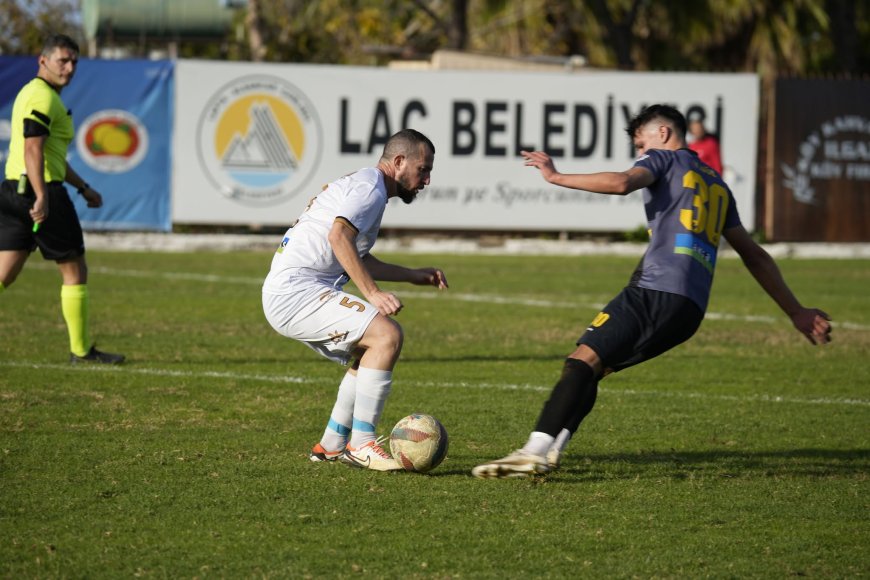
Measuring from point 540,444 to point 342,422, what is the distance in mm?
1178

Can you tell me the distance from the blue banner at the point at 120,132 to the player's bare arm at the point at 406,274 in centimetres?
1411

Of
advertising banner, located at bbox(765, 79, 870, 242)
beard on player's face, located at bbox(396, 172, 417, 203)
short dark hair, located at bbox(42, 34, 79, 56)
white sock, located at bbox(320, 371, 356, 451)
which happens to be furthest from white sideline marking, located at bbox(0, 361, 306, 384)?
advertising banner, located at bbox(765, 79, 870, 242)

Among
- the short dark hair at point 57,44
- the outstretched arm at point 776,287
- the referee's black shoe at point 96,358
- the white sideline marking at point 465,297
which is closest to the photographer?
the outstretched arm at point 776,287

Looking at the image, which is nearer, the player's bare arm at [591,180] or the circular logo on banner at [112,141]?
the player's bare arm at [591,180]

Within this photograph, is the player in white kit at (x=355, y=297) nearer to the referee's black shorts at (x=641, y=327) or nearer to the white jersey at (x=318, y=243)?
the white jersey at (x=318, y=243)

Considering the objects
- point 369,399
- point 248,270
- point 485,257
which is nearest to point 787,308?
point 369,399

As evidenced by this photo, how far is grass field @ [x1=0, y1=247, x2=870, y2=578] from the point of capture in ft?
16.6

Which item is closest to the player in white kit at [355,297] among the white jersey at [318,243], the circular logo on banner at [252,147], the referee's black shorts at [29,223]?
the white jersey at [318,243]

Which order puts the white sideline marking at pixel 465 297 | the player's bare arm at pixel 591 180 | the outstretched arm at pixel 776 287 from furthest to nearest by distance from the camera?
the white sideline marking at pixel 465 297 < the outstretched arm at pixel 776 287 < the player's bare arm at pixel 591 180

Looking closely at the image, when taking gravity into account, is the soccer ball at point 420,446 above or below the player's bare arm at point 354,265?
below

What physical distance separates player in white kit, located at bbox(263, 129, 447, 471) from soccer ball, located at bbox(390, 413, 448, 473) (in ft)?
0.29

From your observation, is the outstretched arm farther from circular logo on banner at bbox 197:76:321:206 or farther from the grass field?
circular logo on banner at bbox 197:76:321:206

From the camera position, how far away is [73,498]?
575 cm

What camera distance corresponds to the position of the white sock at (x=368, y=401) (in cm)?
639
